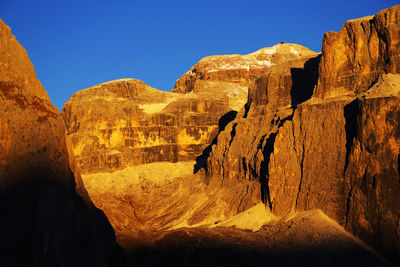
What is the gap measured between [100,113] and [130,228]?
35481 mm

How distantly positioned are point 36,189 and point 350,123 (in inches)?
1505

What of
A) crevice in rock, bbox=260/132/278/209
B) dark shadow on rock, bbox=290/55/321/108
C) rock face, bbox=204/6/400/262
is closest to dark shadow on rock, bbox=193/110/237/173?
rock face, bbox=204/6/400/262

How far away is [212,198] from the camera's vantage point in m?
75.7

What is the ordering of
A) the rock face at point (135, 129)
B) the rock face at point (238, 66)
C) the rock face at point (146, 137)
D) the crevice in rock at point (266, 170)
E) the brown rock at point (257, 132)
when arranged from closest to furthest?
the crevice in rock at point (266, 170) < the brown rock at point (257, 132) < the rock face at point (146, 137) < the rock face at point (135, 129) < the rock face at point (238, 66)

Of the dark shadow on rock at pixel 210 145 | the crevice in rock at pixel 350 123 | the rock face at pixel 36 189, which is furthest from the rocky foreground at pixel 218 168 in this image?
the dark shadow on rock at pixel 210 145

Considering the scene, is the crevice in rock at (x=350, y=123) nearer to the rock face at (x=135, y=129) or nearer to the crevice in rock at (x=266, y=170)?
the crevice in rock at (x=266, y=170)

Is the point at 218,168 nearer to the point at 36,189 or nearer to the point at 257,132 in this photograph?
the point at 257,132

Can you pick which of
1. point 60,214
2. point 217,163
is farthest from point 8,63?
point 217,163

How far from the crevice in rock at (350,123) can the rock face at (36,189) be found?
103 feet

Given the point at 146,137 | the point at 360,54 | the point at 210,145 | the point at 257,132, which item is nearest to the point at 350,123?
the point at 360,54

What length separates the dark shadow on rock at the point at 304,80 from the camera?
7669cm

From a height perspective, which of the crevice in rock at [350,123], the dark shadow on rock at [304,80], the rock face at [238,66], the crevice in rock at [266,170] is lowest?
the crevice in rock at [266,170]

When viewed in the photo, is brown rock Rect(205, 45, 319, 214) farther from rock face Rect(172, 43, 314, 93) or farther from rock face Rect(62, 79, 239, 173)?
rock face Rect(172, 43, 314, 93)

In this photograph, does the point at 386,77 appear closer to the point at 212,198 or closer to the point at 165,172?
the point at 212,198
